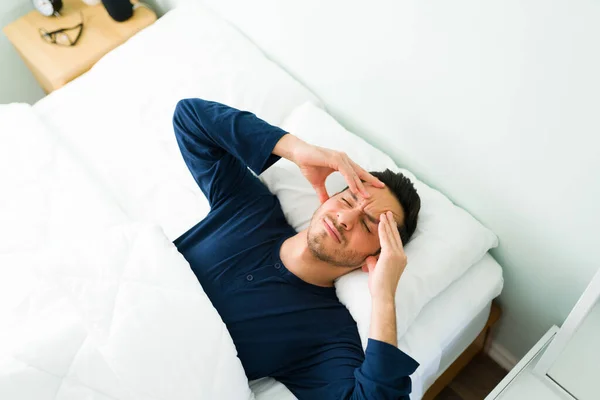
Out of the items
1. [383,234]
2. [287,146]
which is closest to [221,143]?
[287,146]

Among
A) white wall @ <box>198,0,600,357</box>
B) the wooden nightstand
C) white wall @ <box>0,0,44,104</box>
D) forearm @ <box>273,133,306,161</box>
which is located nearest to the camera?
white wall @ <box>198,0,600,357</box>

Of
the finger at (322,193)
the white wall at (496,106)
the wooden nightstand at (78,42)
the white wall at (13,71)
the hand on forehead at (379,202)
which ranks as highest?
the white wall at (496,106)

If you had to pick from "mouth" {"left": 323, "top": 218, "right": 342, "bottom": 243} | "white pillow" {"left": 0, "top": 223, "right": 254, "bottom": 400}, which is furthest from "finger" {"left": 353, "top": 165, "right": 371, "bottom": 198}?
"white pillow" {"left": 0, "top": 223, "right": 254, "bottom": 400}

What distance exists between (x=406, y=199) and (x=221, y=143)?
0.54 metres

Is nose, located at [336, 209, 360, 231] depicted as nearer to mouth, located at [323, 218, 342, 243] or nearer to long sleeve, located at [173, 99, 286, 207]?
mouth, located at [323, 218, 342, 243]

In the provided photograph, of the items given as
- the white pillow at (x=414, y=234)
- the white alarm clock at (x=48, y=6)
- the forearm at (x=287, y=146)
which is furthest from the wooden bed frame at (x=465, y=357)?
the white alarm clock at (x=48, y=6)

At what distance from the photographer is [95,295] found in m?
1.16

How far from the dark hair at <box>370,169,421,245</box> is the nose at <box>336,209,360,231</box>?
134 mm

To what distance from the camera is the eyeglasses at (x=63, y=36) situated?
2.05 m

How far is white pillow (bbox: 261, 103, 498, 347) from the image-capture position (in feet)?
4.00

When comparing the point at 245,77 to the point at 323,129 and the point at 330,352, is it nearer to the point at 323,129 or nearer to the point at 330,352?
the point at 323,129

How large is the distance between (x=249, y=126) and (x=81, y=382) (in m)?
0.76

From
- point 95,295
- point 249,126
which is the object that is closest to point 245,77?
point 249,126

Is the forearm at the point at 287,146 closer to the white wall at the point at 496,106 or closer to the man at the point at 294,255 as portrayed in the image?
the man at the point at 294,255
